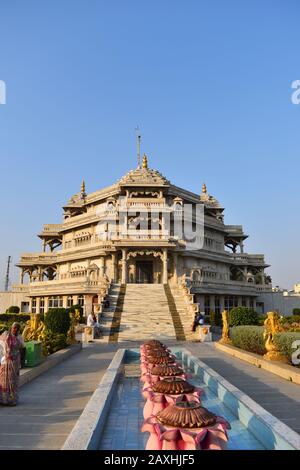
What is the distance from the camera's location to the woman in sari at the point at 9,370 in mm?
8102

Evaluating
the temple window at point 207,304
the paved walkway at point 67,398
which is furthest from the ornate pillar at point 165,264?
the paved walkway at point 67,398

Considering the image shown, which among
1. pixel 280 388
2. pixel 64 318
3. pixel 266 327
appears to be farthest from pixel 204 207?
pixel 280 388

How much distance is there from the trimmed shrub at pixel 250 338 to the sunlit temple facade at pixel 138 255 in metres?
16.3

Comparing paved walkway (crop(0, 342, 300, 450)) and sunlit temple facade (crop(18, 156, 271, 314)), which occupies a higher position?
sunlit temple facade (crop(18, 156, 271, 314))

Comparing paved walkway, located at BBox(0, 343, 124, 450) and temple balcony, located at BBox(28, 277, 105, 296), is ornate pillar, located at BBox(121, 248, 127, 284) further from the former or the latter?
paved walkway, located at BBox(0, 343, 124, 450)

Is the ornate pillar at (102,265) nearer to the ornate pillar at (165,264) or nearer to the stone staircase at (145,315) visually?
the ornate pillar at (165,264)

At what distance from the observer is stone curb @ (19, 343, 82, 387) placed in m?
10.4

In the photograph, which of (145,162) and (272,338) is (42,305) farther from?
(272,338)

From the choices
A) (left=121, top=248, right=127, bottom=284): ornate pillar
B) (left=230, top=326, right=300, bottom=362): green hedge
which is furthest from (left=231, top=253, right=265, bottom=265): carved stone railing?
(left=230, top=326, right=300, bottom=362): green hedge

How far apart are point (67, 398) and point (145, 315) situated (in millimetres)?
18444

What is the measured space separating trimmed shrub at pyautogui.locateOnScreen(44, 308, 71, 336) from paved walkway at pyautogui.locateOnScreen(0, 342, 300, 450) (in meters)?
4.34

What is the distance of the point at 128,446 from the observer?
5.91m
